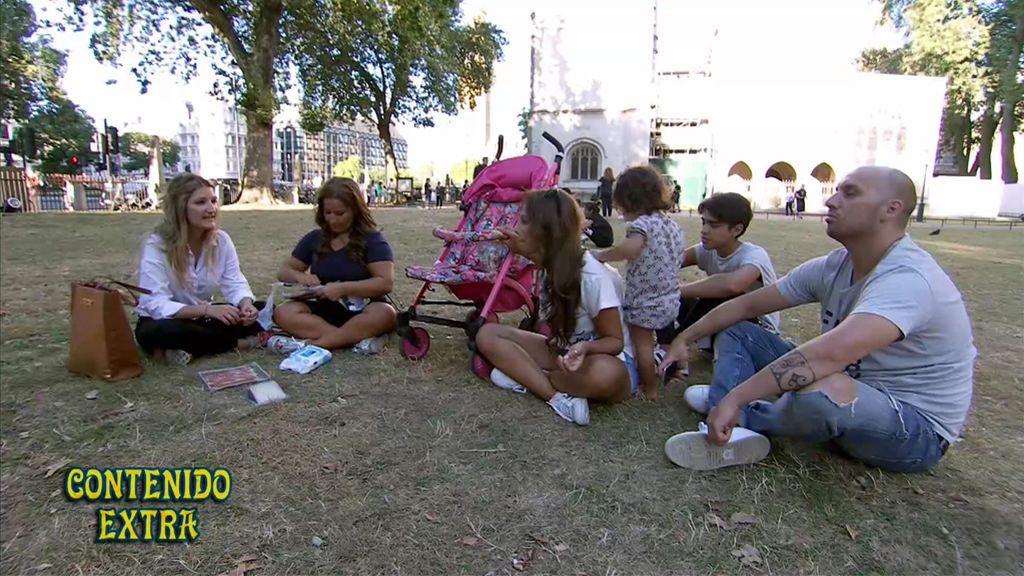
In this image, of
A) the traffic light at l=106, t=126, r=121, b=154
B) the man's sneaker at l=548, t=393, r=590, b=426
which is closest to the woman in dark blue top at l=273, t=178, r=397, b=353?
the man's sneaker at l=548, t=393, r=590, b=426

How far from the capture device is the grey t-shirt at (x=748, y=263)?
124 inches

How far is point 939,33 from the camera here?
29.1 metres

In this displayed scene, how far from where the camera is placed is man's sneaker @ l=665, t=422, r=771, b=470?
2.16 meters

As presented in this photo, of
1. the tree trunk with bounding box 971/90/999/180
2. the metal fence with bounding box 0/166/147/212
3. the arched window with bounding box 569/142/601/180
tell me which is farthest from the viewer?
the arched window with bounding box 569/142/601/180

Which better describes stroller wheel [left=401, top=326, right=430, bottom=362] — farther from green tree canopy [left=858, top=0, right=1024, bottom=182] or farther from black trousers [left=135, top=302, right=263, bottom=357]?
green tree canopy [left=858, top=0, right=1024, bottom=182]

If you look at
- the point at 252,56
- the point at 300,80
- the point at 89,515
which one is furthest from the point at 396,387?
the point at 300,80

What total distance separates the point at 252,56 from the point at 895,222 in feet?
58.7

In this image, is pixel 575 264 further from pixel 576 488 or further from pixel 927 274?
pixel 927 274

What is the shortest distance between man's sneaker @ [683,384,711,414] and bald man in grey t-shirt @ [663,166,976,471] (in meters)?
0.45

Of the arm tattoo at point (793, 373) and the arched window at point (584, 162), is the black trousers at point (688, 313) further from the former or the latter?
the arched window at point (584, 162)

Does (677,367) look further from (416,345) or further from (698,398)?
(416,345)

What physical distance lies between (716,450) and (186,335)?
8.92 feet

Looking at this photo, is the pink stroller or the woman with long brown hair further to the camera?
the pink stroller

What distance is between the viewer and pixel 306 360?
3154mm
